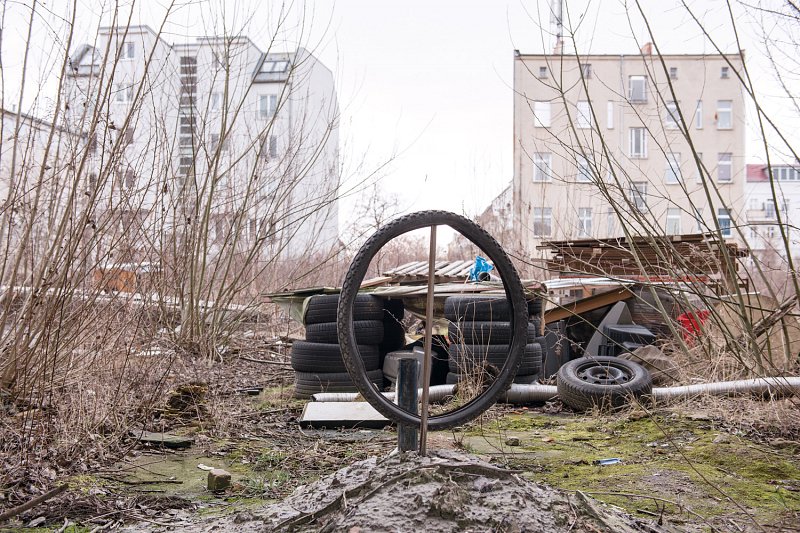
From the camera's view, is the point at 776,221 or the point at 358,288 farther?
the point at 776,221

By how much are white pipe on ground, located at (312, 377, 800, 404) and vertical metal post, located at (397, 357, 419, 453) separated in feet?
9.71

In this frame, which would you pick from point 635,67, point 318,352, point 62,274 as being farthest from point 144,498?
point 635,67

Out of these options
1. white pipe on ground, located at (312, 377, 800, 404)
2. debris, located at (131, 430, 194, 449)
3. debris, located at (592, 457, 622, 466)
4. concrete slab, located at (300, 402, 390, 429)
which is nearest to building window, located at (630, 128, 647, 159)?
white pipe on ground, located at (312, 377, 800, 404)

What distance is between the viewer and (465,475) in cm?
252

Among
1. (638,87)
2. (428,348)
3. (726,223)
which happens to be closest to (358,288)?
(428,348)

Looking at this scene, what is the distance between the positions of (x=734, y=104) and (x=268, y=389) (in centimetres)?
2920

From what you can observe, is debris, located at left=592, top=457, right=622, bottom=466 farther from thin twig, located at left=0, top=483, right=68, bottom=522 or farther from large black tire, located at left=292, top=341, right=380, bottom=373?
large black tire, located at left=292, top=341, right=380, bottom=373

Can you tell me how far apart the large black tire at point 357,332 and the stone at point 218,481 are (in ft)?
10.7

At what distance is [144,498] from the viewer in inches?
131

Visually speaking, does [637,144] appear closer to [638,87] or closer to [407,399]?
[638,87]

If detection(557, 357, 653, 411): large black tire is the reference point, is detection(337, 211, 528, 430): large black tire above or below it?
above

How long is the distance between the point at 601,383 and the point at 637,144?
27.1 metres

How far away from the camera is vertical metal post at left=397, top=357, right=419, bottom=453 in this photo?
2.80 m

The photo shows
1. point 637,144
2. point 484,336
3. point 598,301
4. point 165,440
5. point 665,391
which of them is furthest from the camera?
point 637,144
